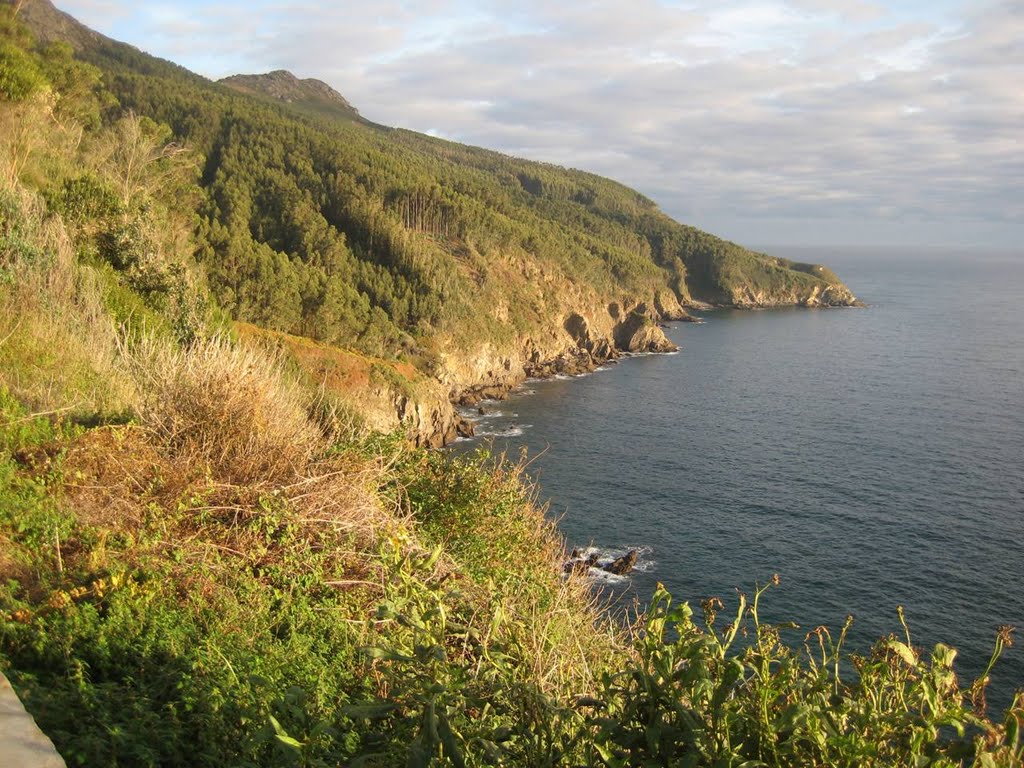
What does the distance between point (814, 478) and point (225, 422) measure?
38226 mm

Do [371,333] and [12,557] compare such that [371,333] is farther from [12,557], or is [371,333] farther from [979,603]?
[12,557]

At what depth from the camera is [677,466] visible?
41.8 m

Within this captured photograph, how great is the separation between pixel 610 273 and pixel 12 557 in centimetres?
10378

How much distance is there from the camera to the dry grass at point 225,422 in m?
6.65

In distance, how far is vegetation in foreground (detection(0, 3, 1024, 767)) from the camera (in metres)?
2.80

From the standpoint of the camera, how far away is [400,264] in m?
73.1

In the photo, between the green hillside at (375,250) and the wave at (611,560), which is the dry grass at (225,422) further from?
the green hillside at (375,250)

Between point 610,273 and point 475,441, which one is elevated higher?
point 610,273

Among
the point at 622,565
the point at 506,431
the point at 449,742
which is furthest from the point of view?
the point at 506,431

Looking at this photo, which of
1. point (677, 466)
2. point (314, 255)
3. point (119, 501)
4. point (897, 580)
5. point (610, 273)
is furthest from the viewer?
point (610, 273)

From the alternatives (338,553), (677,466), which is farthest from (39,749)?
(677,466)

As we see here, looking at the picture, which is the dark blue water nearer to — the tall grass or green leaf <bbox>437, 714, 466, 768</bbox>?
the tall grass

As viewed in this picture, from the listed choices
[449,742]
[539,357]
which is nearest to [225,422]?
[449,742]

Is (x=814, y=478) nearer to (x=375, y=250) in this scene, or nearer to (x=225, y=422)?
(x=225, y=422)
